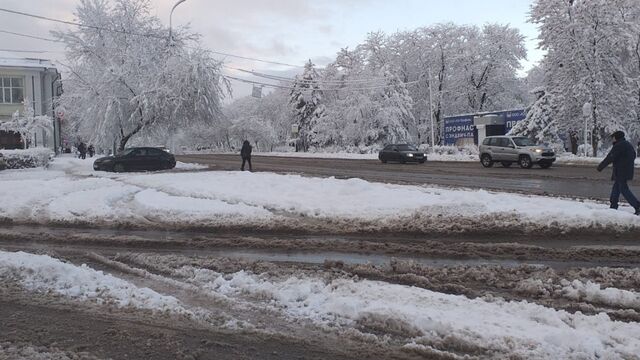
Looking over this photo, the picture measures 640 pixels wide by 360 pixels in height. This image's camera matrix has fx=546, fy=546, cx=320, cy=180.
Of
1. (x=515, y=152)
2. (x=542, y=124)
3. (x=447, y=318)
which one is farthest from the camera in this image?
(x=542, y=124)

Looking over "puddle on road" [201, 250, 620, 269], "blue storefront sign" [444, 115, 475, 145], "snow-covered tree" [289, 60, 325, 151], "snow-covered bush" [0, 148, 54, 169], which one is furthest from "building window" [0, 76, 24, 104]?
"puddle on road" [201, 250, 620, 269]

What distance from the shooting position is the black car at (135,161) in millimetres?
29984

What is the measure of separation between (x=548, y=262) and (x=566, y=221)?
2985 mm

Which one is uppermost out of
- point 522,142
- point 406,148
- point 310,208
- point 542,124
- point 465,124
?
point 465,124

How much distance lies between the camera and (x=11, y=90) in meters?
57.1

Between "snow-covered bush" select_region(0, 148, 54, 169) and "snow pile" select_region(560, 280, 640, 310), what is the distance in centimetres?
3263

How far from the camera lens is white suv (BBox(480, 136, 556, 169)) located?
28828 millimetres

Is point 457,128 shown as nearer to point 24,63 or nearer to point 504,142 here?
point 504,142

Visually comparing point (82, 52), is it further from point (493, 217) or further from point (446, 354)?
point (446, 354)

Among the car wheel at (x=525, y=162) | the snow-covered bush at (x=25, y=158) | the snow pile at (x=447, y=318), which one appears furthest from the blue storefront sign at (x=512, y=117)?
the snow pile at (x=447, y=318)

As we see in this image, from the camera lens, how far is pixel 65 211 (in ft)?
44.2

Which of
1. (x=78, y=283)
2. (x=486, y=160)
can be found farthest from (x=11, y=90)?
(x=78, y=283)

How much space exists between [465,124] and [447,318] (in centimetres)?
4853

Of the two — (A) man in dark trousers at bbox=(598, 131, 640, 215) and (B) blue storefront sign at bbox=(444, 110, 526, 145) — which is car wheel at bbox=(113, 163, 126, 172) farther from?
(B) blue storefront sign at bbox=(444, 110, 526, 145)
